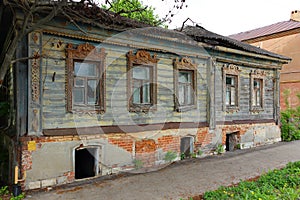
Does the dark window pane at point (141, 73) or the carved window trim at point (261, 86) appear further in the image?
the carved window trim at point (261, 86)

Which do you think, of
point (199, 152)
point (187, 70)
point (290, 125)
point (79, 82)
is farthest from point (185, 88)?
point (290, 125)

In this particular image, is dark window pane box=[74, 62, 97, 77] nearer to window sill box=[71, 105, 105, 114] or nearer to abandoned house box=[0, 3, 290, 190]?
abandoned house box=[0, 3, 290, 190]

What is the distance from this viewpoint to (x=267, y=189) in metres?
6.06

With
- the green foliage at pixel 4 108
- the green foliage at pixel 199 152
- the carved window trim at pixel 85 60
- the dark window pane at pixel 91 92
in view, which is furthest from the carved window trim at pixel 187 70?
the green foliage at pixel 4 108

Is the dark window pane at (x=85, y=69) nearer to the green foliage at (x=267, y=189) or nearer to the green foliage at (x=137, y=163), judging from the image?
the green foliage at (x=137, y=163)

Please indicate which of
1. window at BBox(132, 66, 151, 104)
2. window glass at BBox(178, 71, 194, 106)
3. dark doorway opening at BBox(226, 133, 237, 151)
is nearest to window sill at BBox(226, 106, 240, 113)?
dark doorway opening at BBox(226, 133, 237, 151)

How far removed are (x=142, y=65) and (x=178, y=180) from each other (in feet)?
12.3

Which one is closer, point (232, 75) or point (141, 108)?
point (141, 108)

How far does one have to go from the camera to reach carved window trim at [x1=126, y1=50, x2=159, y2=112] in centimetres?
802

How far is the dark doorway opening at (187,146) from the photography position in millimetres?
9660

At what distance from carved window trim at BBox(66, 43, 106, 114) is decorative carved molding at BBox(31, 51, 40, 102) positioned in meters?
0.73

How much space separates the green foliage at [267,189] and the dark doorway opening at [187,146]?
3022 millimetres

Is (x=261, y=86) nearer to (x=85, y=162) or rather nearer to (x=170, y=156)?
(x=170, y=156)

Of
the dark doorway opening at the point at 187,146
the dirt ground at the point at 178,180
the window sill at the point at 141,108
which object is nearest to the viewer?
the dirt ground at the point at 178,180
